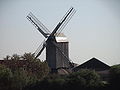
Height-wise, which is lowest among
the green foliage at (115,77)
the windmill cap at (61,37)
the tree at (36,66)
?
the green foliage at (115,77)

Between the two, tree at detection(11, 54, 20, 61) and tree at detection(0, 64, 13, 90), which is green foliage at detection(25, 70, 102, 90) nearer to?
tree at detection(0, 64, 13, 90)

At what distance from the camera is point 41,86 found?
54500 mm

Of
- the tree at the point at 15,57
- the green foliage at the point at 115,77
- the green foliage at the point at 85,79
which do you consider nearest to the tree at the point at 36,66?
the tree at the point at 15,57

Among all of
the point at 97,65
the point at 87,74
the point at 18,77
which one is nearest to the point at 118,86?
the point at 87,74

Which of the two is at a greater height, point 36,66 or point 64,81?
point 36,66

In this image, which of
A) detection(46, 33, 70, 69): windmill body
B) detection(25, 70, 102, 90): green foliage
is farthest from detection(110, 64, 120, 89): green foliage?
detection(46, 33, 70, 69): windmill body

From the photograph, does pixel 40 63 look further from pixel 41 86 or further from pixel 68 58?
pixel 41 86

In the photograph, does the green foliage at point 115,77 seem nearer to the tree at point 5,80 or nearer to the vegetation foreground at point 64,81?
the vegetation foreground at point 64,81

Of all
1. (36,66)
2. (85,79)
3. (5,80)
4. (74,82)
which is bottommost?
(74,82)

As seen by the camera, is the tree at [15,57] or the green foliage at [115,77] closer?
the green foliage at [115,77]

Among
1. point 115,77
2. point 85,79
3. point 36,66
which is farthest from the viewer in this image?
point 36,66

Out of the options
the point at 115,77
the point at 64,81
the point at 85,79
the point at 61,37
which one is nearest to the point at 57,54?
the point at 61,37

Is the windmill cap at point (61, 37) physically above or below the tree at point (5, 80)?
above

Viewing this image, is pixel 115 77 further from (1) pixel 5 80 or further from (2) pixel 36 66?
(2) pixel 36 66
